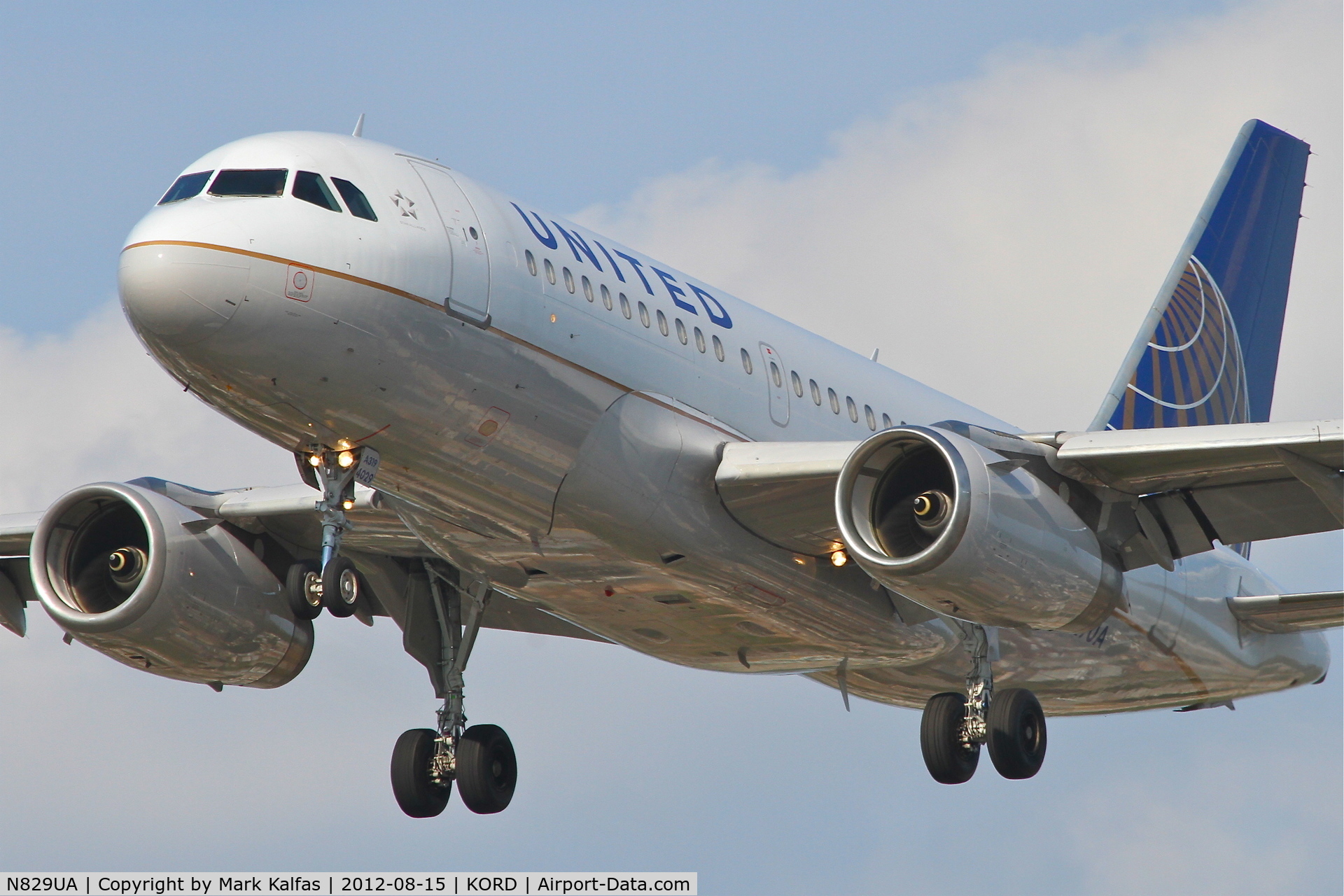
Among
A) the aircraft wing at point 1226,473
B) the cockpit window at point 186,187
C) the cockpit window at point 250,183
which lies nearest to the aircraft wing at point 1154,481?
the aircraft wing at point 1226,473

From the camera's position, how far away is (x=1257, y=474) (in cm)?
2091

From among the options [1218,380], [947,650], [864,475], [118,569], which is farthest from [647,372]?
[1218,380]

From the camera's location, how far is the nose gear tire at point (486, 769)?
24.7 metres

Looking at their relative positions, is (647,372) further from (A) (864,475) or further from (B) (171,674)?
(B) (171,674)

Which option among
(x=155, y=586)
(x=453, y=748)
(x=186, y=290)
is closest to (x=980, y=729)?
(x=453, y=748)

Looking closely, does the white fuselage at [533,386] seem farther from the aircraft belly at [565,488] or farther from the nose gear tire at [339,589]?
the nose gear tire at [339,589]

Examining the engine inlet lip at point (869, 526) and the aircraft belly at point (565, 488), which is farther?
the engine inlet lip at point (869, 526)

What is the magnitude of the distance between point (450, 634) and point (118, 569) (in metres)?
4.31

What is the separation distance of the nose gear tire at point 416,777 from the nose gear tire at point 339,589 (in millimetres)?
6613

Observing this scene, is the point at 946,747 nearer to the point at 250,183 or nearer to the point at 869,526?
the point at 869,526

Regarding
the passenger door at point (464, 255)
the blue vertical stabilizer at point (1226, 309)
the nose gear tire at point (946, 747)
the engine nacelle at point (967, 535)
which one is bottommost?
the nose gear tire at point (946, 747)

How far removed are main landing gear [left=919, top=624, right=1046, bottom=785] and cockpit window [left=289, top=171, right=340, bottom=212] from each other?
9845 mm

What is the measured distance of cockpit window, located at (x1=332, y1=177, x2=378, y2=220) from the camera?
1850 cm

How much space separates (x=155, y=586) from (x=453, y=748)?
4349mm
